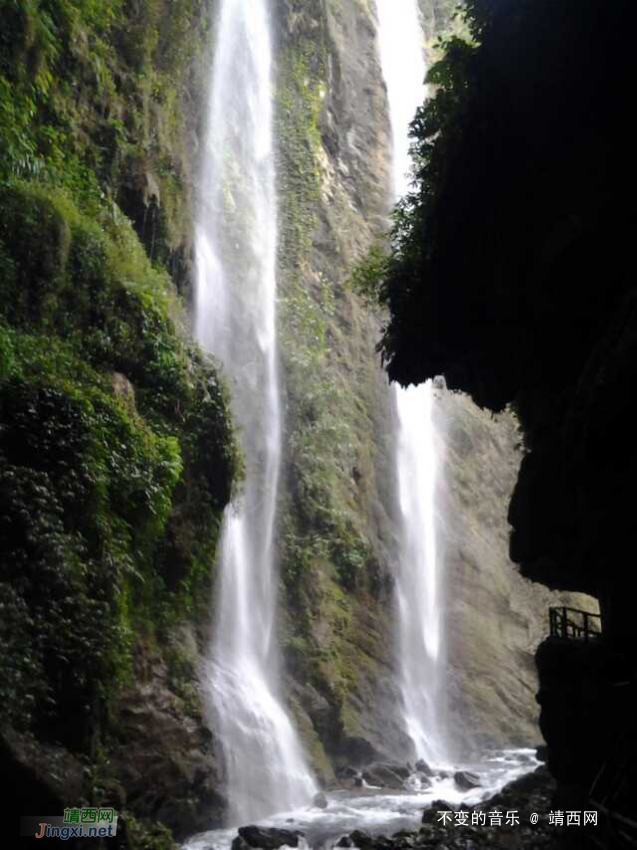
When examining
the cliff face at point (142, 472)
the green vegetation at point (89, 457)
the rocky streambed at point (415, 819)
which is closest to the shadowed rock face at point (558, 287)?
the rocky streambed at point (415, 819)

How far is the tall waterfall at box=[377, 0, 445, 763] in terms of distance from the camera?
2106cm

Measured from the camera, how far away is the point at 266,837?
10539 millimetres

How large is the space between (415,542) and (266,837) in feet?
52.2

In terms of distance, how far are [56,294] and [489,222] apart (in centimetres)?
630

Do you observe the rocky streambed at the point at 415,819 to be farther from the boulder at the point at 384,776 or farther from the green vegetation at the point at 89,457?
the green vegetation at the point at 89,457

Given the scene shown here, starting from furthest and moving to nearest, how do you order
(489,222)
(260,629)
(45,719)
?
1. (260,629)
2. (489,222)
3. (45,719)

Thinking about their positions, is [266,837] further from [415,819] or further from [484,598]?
[484,598]

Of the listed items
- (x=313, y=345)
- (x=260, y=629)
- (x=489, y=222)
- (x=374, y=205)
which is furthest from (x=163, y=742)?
(x=374, y=205)

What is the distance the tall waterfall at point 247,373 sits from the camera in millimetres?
13500

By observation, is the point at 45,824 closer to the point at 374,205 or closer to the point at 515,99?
the point at 515,99

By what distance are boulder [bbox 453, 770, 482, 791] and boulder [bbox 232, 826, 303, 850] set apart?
6.45 metres

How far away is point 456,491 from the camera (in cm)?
3002

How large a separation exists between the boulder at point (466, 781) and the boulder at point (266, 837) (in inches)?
254

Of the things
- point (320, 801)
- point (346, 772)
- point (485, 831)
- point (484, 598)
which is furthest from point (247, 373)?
point (484, 598)
